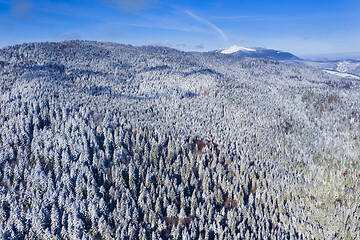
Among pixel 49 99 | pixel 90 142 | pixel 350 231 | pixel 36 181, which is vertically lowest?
pixel 350 231

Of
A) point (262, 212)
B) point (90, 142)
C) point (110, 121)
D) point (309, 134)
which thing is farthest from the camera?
point (309, 134)

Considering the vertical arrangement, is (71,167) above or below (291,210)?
above

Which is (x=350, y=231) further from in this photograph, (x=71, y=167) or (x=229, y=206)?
(x=71, y=167)

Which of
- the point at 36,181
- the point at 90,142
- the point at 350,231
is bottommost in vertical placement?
the point at 350,231

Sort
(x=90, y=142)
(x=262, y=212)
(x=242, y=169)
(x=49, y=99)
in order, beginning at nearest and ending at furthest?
(x=262, y=212), (x=90, y=142), (x=242, y=169), (x=49, y=99)

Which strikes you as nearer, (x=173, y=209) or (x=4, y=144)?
(x=173, y=209)

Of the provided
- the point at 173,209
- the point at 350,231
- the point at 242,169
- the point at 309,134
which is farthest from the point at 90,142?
the point at 309,134

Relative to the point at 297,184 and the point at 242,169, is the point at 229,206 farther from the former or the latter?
the point at 297,184

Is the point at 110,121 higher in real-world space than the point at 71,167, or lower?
Result: higher

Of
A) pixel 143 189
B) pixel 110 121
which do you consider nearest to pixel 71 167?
pixel 143 189
